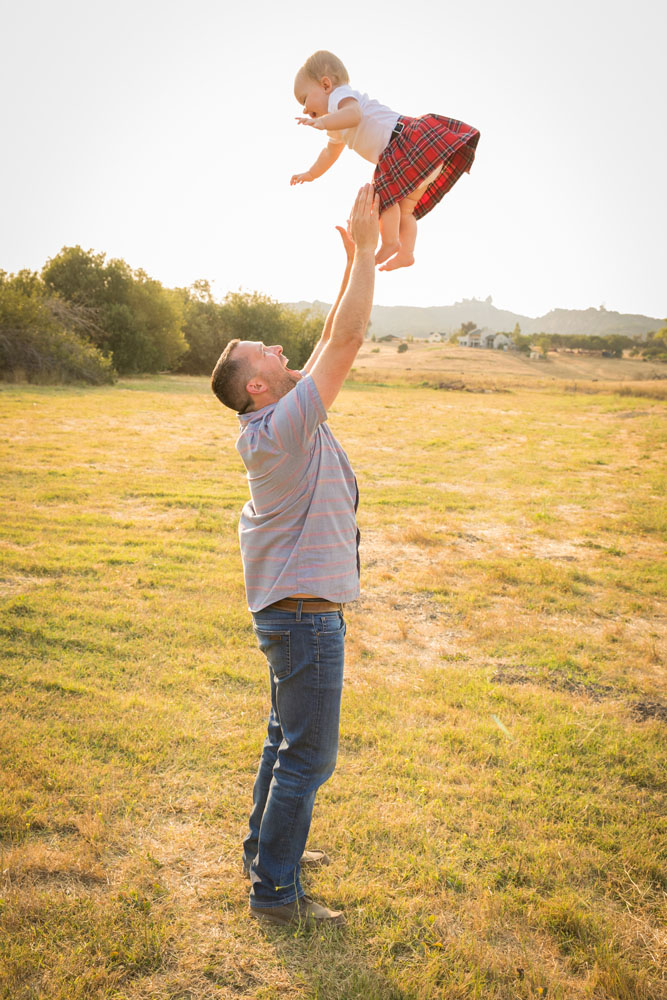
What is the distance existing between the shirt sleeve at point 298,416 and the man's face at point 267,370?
257 mm

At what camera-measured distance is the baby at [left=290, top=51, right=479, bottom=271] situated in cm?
266

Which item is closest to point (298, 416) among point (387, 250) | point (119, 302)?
point (387, 250)

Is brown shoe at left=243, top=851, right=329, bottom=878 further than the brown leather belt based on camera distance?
Yes

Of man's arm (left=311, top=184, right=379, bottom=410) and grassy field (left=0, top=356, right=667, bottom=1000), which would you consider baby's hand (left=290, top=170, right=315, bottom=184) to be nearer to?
man's arm (left=311, top=184, right=379, bottom=410)

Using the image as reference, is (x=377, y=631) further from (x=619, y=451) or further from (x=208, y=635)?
(x=619, y=451)

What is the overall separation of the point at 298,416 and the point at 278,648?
98 centimetres

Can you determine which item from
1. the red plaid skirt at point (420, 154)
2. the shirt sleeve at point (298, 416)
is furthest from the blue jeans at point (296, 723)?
the red plaid skirt at point (420, 154)

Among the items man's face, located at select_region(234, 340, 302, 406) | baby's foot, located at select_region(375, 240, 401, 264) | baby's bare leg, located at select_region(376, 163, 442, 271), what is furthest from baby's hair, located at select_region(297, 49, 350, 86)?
man's face, located at select_region(234, 340, 302, 406)

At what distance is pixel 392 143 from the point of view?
272 cm

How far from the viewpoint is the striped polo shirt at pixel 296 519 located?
2498 mm

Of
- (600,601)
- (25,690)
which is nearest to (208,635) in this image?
(25,690)

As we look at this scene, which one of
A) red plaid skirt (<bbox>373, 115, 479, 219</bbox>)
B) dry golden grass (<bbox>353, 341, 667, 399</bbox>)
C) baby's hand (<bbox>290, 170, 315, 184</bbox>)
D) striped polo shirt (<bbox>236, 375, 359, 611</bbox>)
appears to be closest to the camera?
striped polo shirt (<bbox>236, 375, 359, 611</bbox>)

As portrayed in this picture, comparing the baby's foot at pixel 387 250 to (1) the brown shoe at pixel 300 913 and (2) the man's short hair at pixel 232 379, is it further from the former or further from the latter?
(1) the brown shoe at pixel 300 913

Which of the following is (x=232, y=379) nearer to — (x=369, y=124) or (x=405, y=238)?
(x=405, y=238)
